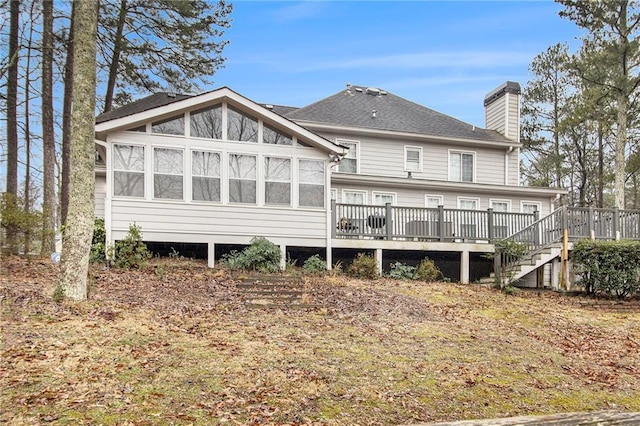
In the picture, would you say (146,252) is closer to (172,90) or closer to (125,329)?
(125,329)

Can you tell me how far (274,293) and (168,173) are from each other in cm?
463

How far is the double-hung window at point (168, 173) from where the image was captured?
39.5 feet

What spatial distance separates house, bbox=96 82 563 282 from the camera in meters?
11.9

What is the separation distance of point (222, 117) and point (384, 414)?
9809 mm

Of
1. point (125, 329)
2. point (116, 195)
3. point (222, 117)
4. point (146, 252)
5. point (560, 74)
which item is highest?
point (560, 74)

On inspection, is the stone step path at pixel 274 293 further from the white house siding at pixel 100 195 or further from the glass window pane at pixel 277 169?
the white house siding at pixel 100 195

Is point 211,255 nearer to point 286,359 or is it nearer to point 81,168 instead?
point 81,168

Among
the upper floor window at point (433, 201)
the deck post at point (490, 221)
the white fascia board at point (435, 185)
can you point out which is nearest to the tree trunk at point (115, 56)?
the white fascia board at point (435, 185)

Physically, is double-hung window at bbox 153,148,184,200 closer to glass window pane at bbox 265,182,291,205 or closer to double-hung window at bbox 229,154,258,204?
double-hung window at bbox 229,154,258,204

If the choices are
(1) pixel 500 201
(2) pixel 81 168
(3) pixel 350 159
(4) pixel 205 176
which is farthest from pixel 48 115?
(1) pixel 500 201

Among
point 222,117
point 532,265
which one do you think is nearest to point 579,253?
point 532,265

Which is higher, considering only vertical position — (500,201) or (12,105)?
(12,105)

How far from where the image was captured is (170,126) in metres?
12.3

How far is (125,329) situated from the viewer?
6.46m
